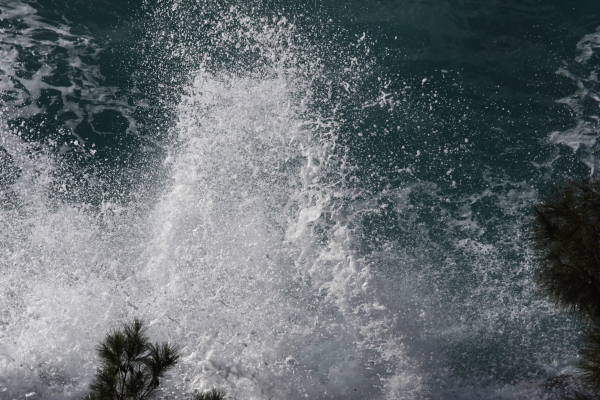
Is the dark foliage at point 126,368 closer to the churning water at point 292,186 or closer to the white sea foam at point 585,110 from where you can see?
the churning water at point 292,186

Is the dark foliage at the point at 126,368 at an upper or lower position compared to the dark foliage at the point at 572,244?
upper

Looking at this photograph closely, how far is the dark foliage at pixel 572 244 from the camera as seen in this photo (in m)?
5.71

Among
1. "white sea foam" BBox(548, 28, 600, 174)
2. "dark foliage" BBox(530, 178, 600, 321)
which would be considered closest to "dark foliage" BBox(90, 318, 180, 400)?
"dark foliage" BBox(530, 178, 600, 321)

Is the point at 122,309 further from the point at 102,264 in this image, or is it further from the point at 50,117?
the point at 50,117

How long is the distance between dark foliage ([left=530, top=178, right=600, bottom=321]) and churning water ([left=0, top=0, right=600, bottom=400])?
686 centimetres

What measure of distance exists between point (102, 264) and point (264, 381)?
6067 millimetres

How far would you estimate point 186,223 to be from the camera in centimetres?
1416

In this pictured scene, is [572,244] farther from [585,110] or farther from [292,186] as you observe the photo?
[585,110]

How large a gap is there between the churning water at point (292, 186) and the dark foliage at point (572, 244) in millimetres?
6863

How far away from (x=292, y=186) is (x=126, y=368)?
8510 millimetres

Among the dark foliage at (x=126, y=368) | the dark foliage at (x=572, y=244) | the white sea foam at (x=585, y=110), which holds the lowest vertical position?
the dark foliage at (x=572, y=244)

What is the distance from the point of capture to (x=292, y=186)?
1467 centimetres

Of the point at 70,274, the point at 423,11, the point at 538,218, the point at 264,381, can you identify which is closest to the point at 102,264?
the point at 70,274

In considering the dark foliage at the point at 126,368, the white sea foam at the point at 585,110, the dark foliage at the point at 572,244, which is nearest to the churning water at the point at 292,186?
the white sea foam at the point at 585,110
